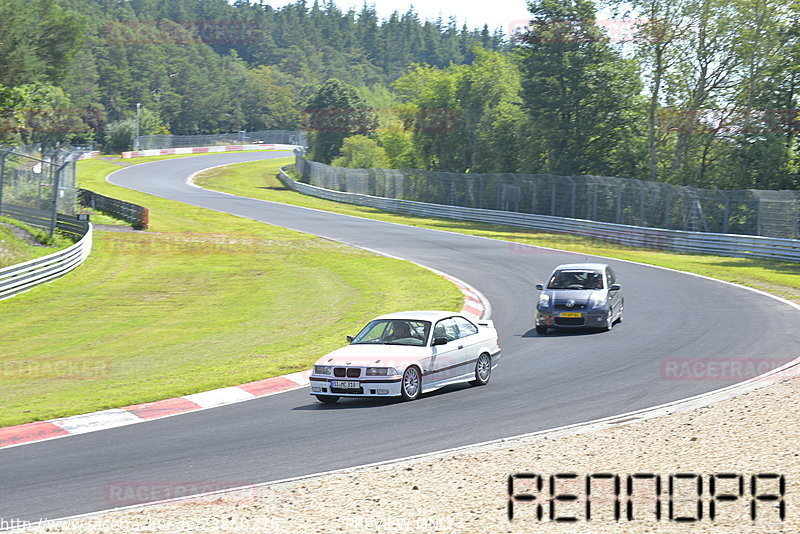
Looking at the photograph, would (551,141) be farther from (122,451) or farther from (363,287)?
(122,451)

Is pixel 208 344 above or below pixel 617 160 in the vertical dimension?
below

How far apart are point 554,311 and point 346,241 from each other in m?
22.5

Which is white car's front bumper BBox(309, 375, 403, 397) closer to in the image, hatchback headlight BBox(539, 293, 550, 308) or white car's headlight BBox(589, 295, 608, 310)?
hatchback headlight BBox(539, 293, 550, 308)

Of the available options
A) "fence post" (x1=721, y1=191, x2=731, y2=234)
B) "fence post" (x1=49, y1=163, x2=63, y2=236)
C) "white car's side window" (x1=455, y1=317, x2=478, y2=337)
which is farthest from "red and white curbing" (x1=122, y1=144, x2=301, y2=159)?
"white car's side window" (x1=455, y1=317, x2=478, y2=337)

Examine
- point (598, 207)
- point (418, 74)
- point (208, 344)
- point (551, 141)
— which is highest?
point (418, 74)

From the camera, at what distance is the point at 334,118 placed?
98.2 m

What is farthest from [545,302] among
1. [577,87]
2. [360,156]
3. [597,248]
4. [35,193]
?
[360,156]

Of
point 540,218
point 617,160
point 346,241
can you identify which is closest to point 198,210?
point 346,241

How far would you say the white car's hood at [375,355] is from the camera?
1418 cm

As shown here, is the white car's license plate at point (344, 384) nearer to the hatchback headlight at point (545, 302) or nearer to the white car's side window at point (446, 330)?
the white car's side window at point (446, 330)

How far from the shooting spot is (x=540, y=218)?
50.0 metres

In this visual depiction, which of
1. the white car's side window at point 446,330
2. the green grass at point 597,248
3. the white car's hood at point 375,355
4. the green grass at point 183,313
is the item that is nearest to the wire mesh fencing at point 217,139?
the green grass at point 597,248

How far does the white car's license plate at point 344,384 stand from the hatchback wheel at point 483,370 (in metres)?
2.42

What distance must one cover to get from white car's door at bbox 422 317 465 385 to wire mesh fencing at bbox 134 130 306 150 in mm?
107446
